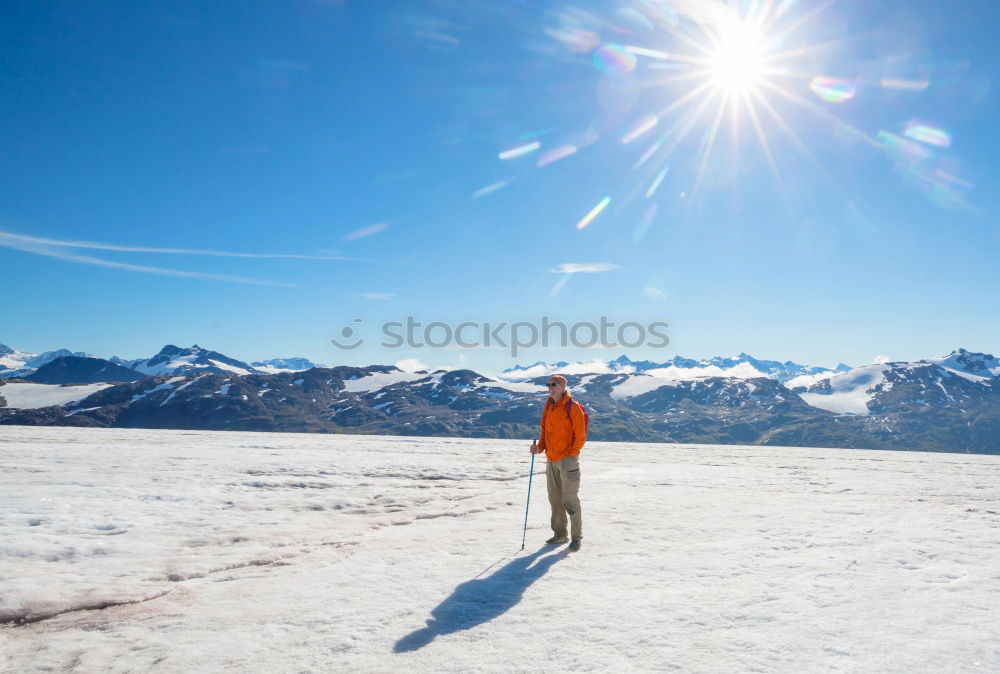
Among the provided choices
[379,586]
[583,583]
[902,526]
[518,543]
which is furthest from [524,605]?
[902,526]

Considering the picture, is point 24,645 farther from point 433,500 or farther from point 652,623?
point 433,500

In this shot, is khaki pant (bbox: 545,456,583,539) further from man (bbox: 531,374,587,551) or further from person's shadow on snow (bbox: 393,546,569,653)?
person's shadow on snow (bbox: 393,546,569,653)

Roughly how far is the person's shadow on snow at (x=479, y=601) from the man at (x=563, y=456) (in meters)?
1.35

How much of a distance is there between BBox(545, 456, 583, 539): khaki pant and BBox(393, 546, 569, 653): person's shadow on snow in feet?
4.25

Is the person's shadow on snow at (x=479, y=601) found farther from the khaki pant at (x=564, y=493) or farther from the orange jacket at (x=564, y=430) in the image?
the orange jacket at (x=564, y=430)

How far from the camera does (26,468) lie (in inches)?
687

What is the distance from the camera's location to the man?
10633 mm

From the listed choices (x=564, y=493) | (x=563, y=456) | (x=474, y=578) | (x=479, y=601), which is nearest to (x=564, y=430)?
(x=563, y=456)

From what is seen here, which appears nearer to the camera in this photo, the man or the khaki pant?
the khaki pant

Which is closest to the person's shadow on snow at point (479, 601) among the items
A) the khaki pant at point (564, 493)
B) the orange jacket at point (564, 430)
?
the khaki pant at point (564, 493)

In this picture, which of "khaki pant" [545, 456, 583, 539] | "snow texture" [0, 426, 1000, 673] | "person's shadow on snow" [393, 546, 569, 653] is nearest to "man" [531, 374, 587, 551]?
"khaki pant" [545, 456, 583, 539]

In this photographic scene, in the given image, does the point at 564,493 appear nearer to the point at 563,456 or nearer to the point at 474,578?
the point at 563,456

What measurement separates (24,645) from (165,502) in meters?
7.66

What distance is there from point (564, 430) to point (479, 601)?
4.13 meters
